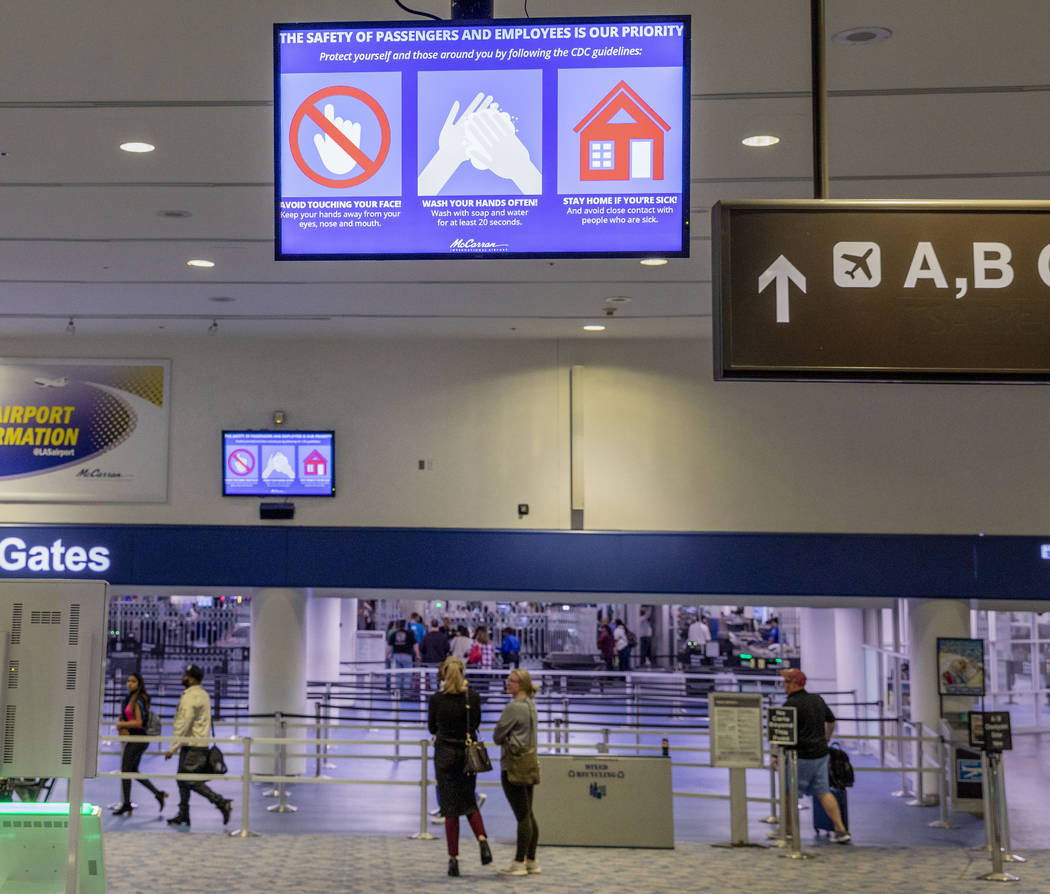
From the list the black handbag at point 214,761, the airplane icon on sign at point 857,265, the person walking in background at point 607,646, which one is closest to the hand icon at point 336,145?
the airplane icon on sign at point 857,265

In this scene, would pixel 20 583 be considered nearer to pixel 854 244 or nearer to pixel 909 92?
pixel 854 244

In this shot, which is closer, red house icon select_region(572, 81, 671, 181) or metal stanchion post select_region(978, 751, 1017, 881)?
red house icon select_region(572, 81, 671, 181)

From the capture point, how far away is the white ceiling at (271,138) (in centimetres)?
500

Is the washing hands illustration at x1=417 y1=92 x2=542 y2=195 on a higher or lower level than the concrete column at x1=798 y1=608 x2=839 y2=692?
higher

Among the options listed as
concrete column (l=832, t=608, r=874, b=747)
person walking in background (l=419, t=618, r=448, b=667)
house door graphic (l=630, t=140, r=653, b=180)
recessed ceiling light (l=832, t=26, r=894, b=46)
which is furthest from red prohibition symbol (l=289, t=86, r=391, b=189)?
person walking in background (l=419, t=618, r=448, b=667)

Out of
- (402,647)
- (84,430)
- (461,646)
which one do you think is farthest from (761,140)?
(402,647)

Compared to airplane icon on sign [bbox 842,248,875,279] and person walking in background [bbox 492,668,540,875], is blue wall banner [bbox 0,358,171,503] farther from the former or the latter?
airplane icon on sign [bbox 842,248,875,279]

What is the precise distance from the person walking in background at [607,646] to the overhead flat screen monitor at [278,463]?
8.58 meters

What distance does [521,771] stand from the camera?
8438 mm

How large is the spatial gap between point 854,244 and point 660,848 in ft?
24.0

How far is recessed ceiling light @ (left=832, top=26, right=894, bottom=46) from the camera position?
5055 millimetres

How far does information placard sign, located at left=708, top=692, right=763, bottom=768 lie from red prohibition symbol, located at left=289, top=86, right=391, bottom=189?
7084 mm

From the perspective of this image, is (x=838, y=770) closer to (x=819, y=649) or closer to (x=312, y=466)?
(x=312, y=466)

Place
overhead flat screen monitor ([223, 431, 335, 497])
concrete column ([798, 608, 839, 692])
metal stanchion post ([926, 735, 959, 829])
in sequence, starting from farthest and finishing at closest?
concrete column ([798, 608, 839, 692]) < overhead flat screen monitor ([223, 431, 335, 497]) < metal stanchion post ([926, 735, 959, 829])
